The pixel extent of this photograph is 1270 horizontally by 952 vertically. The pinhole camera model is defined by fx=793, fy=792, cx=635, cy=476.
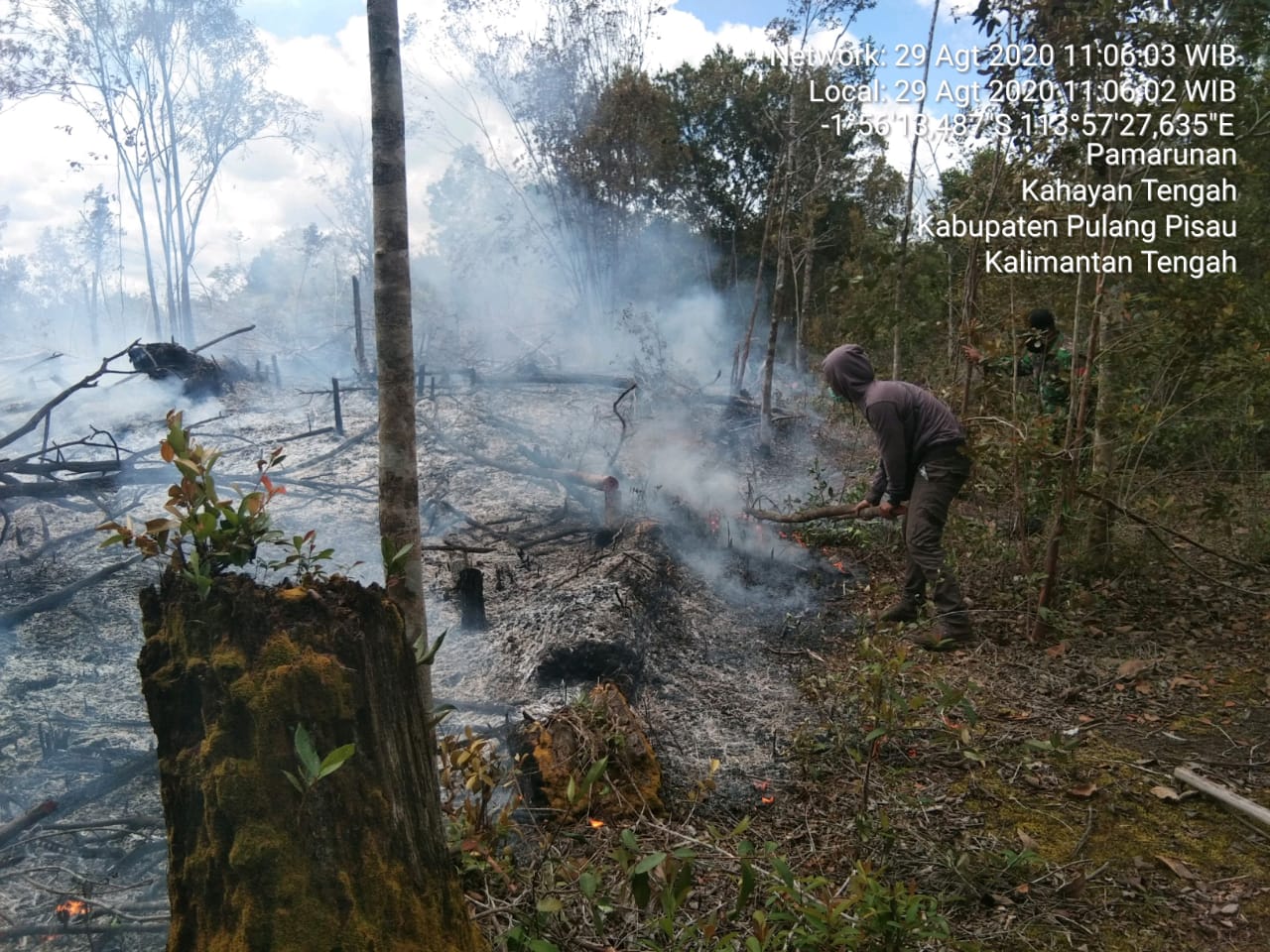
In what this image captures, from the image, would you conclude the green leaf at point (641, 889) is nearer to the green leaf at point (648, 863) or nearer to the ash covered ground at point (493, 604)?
the green leaf at point (648, 863)

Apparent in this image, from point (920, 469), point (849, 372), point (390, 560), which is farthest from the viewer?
point (849, 372)

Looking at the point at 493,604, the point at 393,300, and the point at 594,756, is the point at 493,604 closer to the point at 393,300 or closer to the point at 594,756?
the point at 594,756

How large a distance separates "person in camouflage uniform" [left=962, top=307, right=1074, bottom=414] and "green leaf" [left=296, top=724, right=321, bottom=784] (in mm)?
4435

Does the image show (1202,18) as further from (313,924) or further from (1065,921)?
(313,924)

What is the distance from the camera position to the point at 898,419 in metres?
4.79

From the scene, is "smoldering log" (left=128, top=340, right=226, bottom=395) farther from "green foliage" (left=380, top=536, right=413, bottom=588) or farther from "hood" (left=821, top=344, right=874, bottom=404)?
"green foliage" (left=380, top=536, right=413, bottom=588)

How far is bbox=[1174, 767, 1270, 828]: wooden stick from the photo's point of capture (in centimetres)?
272

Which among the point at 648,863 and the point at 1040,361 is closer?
the point at 648,863

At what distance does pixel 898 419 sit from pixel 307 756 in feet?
13.5

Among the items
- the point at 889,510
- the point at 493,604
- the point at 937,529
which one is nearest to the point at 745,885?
the point at 937,529

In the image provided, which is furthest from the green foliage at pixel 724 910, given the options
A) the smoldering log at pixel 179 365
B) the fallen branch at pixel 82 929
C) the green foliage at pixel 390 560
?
the smoldering log at pixel 179 365

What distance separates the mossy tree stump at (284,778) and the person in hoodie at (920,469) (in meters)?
3.75

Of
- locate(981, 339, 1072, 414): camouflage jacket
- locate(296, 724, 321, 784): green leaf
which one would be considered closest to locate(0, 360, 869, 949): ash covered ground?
locate(296, 724, 321, 784): green leaf

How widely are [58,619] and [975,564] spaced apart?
627 centimetres
